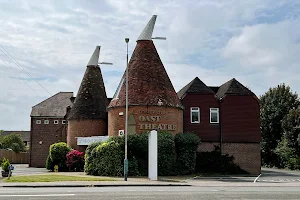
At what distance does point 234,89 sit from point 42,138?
25002 millimetres

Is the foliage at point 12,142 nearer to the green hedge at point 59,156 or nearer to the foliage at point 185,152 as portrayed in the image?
the green hedge at point 59,156

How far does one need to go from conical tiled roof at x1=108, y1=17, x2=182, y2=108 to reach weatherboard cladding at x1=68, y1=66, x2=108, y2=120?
4814mm

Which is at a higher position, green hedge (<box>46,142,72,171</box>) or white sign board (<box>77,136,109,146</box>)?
white sign board (<box>77,136,109,146</box>)

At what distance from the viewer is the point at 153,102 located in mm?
30672

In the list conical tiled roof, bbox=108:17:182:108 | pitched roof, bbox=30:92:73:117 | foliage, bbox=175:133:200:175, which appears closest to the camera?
foliage, bbox=175:133:200:175

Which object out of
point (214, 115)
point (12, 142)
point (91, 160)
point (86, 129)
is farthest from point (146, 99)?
point (12, 142)

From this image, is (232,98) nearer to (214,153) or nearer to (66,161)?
(214,153)

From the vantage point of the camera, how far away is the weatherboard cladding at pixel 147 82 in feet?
102

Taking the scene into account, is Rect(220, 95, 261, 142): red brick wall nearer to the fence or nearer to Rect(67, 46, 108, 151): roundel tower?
Rect(67, 46, 108, 151): roundel tower

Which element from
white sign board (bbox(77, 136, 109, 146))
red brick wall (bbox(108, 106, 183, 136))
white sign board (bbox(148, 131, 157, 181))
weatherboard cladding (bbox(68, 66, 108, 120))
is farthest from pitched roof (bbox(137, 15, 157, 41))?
white sign board (bbox(148, 131, 157, 181))

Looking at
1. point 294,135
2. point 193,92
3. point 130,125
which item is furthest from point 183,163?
point 294,135

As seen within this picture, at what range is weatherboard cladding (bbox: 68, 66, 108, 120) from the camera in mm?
37562

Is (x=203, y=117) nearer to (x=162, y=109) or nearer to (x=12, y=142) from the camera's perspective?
(x=162, y=109)

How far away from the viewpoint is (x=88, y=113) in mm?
37469
